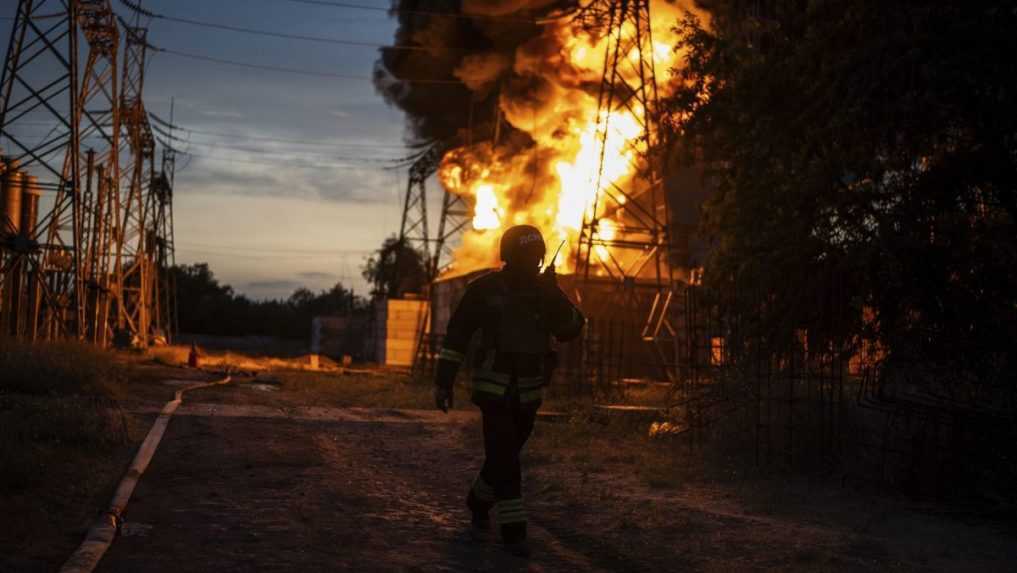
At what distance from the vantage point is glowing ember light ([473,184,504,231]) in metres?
31.8

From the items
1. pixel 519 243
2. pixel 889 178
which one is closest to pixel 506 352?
pixel 519 243

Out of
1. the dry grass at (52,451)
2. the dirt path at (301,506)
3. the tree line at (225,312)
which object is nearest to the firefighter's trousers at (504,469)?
the dirt path at (301,506)

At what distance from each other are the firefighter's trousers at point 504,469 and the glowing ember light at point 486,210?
25.3m

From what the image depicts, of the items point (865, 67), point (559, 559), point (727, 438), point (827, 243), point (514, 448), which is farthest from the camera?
point (727, 438)

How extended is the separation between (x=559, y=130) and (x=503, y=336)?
22.3 m

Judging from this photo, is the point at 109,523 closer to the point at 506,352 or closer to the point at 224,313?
the point at 506,352

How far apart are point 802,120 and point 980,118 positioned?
1.78 meters

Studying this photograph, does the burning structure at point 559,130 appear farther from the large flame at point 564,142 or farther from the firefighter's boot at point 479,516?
the firefighter's boot at point 479,516

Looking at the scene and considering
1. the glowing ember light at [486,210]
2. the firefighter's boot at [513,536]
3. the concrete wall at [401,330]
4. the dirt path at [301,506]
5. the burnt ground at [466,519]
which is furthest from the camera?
the concrete wall at [401,330]

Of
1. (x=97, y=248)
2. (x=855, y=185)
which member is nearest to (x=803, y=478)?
(x=855, y=185)

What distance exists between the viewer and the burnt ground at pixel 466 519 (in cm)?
552

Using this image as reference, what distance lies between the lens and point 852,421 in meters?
9.02

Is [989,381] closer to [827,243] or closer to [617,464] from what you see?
[827,243]

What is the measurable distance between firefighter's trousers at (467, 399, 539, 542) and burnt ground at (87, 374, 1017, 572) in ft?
0.68
